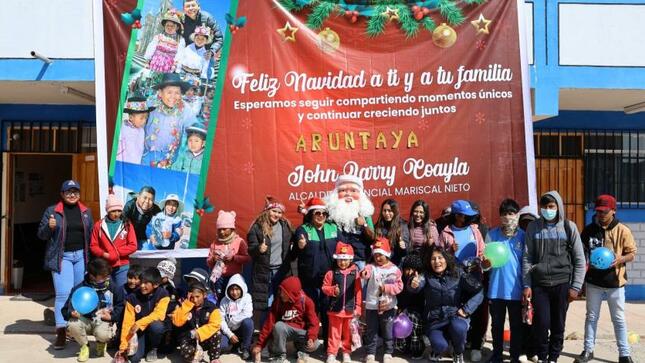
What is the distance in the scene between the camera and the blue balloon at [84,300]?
5.45 meters

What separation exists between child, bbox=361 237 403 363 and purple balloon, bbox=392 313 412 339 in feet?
0.13

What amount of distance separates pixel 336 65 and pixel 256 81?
88 centimetres

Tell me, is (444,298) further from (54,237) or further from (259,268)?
(54,237)

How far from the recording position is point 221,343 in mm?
Answer: 5492

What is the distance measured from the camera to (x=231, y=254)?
5949mm

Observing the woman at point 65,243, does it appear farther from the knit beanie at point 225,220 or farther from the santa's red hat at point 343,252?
the santa's red hat at point 343,252

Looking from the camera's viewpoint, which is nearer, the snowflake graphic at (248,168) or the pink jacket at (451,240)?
the pink jacket at (451,240)

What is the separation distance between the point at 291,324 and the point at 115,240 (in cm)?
199

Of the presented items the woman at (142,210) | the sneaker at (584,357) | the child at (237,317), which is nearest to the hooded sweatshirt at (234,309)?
the child at (237,317)

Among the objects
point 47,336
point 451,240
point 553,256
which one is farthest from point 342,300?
point 47,336

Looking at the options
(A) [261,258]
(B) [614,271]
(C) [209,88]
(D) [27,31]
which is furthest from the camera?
(D) [27,31]

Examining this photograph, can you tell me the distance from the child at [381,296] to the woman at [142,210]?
2.38m

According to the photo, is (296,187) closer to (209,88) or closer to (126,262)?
(209,88)

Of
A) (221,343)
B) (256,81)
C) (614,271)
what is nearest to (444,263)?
(614,271)
